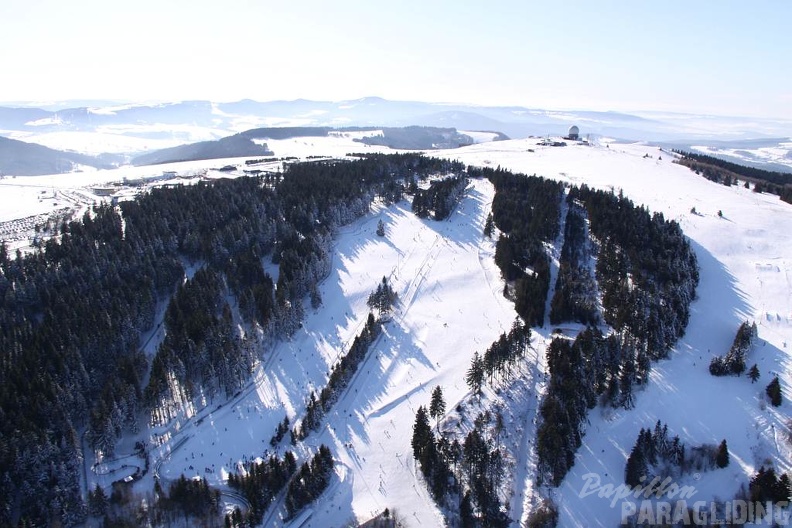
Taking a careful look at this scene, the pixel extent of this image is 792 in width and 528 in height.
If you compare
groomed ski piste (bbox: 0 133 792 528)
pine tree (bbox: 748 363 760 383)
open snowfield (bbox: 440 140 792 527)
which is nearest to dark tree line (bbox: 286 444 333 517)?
groomed ski piste (bbox: 0 133 792 528)

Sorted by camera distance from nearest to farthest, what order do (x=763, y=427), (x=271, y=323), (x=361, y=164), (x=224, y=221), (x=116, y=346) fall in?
(x=763, y=427)
(x=116, y=346)
(x=271, y=323)
(x=224, y=221)
(x=361, y=164)

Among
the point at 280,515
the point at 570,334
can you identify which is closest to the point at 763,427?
the point at 570,334

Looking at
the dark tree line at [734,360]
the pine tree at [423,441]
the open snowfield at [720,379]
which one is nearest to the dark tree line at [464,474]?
the pine tree at [423,441]

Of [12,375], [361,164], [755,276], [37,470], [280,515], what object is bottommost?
[280,515]

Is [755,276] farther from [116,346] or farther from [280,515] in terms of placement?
[116,346]

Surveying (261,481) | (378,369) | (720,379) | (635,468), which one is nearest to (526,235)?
(720,379)

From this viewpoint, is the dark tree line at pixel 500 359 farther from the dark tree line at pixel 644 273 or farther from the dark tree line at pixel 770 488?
the dark tree line at pixel 770 488

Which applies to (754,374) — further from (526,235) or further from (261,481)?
(261,481)
